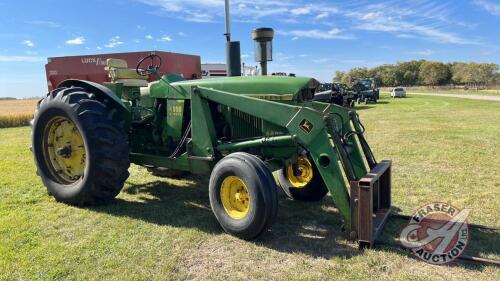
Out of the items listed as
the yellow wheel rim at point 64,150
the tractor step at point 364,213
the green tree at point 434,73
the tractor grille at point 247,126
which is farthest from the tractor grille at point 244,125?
the green tree at point 434,73

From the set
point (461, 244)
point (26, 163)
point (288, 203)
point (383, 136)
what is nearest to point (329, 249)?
point (461, 244)

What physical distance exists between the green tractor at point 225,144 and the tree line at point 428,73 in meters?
87.2

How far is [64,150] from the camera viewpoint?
526 centimetres

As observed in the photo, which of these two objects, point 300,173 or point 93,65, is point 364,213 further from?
point 93,65

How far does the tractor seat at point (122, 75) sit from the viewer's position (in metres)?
6.16

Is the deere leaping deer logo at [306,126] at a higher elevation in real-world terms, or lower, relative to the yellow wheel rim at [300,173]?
higher

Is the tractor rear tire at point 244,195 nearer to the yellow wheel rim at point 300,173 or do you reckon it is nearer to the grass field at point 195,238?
the grass field at point 195,238

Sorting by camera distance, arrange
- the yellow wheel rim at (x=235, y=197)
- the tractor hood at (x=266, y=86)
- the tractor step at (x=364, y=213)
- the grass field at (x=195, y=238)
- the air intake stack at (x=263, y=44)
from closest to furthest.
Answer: the grass field at (x=195, y=238) → the tractor step at (x=364, y=213) → the yellow wheel rim at (x=235, y=197) → the tractor hood at (x=266, y=86) → the air intake stack at (x=263, y=44)

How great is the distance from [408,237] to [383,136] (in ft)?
24.9

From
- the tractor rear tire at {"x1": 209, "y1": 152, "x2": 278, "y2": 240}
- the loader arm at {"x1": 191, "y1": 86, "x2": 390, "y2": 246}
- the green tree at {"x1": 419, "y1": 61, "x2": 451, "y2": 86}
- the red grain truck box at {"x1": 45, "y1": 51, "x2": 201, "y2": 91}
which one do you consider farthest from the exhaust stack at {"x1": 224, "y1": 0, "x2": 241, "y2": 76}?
the green tree at {"x1": 419, "y1": 61, "x2": 451, "y2": 86}

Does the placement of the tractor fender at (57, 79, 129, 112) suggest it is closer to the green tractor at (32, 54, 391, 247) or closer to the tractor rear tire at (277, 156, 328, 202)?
the green tractor at (32, 54, 391, 247)

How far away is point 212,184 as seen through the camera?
421 cm

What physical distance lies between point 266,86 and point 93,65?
15337 millimetres

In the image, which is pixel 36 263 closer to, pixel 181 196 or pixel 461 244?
pixel 181 196
